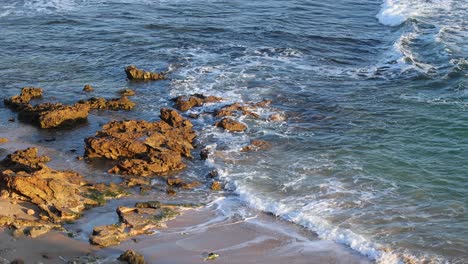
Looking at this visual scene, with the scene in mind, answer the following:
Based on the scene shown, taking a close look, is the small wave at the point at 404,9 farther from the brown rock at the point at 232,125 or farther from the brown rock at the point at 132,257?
the brown rock at the point at 132,257

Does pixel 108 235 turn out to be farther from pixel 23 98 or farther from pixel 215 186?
pixel 23 98

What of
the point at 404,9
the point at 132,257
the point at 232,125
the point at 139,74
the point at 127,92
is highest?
the point at 404,9

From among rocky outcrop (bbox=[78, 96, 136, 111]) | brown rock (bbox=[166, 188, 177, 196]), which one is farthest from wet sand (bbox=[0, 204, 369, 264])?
rocky outcrop (bbox=[78, 96, 136, 111])

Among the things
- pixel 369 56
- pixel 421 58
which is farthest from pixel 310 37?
pixel 421 58

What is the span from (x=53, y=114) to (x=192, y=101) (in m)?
4.92

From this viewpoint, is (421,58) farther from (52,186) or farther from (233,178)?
(52,186)

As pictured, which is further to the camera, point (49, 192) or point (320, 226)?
point (49, 192)

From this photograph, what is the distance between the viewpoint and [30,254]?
12555mm

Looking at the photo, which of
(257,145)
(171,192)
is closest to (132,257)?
(171,192)

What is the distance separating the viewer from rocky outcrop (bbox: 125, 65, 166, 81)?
25.3m

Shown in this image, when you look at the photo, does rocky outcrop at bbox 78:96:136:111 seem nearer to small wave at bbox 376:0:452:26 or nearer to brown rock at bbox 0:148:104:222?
brown rock at bbox 0:148:104:222

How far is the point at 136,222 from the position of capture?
560 inches

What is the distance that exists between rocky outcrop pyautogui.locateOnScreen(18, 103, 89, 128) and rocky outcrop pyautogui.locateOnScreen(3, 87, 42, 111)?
0.57 m

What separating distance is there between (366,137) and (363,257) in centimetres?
693
